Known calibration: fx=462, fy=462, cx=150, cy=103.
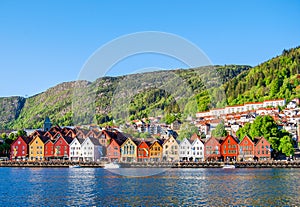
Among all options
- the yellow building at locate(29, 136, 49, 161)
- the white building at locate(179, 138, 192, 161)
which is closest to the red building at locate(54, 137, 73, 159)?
the yellow building at locate(29, 136, 49, 161)

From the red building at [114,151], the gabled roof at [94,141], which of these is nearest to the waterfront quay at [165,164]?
the red building at [114,151]

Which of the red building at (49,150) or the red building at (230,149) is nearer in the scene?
the red building at (230,149)

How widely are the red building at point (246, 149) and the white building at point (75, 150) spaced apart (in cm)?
3741

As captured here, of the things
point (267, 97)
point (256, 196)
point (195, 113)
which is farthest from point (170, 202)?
point (267, 97)

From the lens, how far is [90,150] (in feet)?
356

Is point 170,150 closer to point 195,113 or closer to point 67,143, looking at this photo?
point 67,143

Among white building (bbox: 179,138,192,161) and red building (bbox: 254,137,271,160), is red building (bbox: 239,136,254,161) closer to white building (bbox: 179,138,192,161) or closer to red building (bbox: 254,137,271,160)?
red building (bbox: 254,137,271,160)

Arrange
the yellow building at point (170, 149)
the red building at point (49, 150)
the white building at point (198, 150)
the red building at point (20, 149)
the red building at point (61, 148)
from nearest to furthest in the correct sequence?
the yellow building at point (170, 149) → the white building at point (198, 150) → the red building at point (61, 148) → the red building at point (49, 150) → the red building at point (20, 149)

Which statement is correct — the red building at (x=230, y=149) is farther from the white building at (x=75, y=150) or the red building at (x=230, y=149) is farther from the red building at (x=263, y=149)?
the white building at (x=75, y=150)

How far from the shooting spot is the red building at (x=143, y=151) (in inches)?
4099

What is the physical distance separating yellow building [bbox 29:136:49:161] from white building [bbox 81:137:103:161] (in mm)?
11934

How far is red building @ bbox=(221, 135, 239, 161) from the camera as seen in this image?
99688 mm

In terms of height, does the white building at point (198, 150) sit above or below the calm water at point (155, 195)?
above

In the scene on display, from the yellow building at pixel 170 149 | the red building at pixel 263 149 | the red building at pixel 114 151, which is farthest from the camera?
the red building at pixel 114 151
